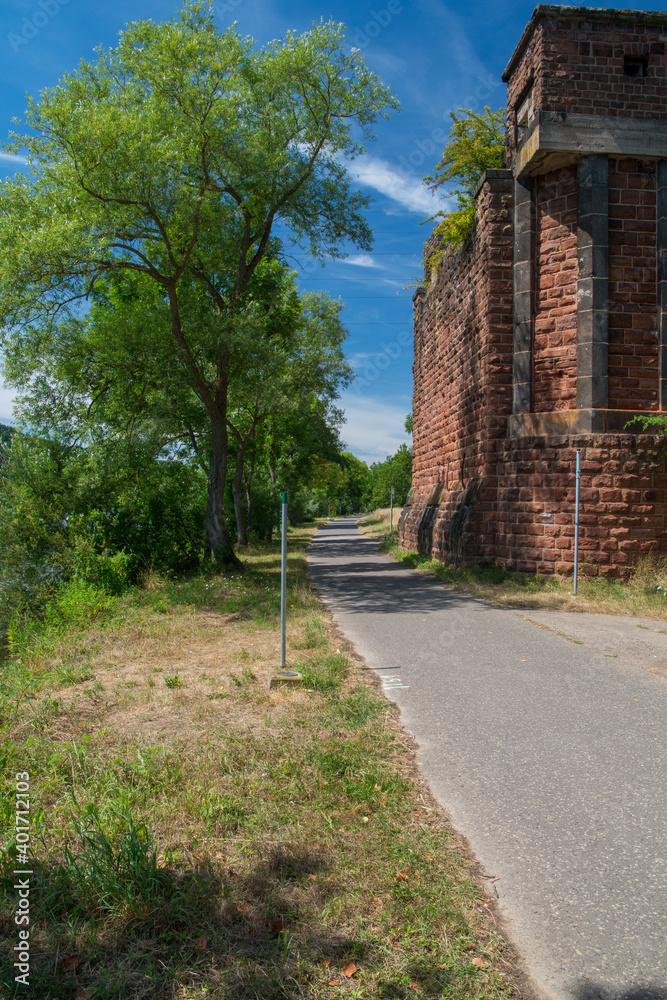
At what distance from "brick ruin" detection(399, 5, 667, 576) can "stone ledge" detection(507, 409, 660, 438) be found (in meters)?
0.03

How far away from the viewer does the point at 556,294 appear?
486 inches

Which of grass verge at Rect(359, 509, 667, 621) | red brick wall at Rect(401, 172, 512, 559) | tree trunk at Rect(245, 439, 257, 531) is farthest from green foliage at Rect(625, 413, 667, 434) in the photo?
tree trunk at Rect(245, 439, 257, 531)

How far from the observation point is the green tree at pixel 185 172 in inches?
458

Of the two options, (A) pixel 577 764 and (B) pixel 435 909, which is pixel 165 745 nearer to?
(B) pixel 435 909

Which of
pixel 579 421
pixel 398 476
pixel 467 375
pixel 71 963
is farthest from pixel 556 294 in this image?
pixel 398 476

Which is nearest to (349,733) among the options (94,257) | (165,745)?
(165,745)

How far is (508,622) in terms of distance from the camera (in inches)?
348

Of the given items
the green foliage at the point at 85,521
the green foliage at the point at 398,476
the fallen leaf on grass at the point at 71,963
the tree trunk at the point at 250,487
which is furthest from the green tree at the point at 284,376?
the green foliage at the point at 398,476

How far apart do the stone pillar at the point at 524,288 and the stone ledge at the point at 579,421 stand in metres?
0.41

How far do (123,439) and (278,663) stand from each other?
10.5 meters

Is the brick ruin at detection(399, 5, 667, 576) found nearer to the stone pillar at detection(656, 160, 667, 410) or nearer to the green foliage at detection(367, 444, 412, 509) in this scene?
the stone pillar at detection(656, 160, 667, 410)

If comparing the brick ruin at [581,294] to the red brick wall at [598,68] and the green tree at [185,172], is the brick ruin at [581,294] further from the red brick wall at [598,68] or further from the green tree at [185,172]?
the green tree at [185,172]

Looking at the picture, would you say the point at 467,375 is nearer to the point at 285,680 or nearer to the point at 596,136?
the point at 596,136

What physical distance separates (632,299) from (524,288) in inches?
75.8
